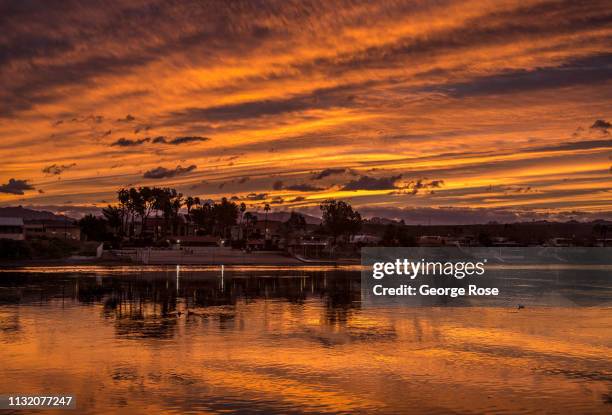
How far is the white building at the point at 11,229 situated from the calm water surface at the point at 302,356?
366 ft

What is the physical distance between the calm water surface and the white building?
111 m

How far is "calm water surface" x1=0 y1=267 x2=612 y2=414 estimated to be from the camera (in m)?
20.9

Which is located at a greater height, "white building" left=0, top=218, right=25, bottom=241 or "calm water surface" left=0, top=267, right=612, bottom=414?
"white building" left=0, top=218, right=25, bottom=241

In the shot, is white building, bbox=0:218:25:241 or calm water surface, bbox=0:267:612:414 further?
white building, bbox=0:218:25:241

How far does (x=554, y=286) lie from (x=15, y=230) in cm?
11635

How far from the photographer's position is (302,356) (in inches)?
1084

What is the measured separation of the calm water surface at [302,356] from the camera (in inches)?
821

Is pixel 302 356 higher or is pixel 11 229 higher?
pixel 11 229

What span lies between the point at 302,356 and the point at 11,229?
13896 centimetres

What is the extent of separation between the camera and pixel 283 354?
28.0m

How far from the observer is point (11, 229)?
504 ft

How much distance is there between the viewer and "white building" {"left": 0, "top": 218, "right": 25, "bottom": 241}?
151875mm

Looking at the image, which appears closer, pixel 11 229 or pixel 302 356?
pixel 302 356

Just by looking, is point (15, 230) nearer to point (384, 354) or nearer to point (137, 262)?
point (137, 262)
